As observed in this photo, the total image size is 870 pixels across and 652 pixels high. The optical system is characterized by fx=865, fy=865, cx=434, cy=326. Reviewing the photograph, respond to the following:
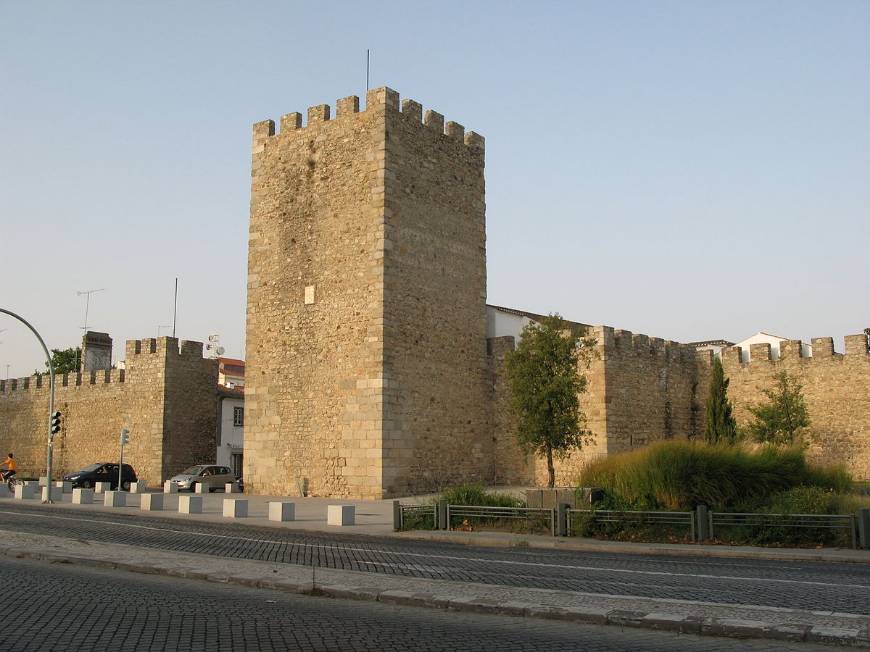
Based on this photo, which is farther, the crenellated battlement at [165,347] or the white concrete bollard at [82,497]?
the crenellated battlement at [165,347]

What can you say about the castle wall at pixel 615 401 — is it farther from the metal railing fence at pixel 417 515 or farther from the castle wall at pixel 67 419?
the castle wall at pixel 67 419

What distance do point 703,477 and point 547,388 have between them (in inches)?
307

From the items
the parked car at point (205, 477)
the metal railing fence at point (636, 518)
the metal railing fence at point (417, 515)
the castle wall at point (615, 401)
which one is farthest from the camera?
the parked car at point (205, 477)

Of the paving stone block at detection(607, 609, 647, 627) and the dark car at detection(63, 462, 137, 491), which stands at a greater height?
the dark car at detection(63, 462, 137, 491)

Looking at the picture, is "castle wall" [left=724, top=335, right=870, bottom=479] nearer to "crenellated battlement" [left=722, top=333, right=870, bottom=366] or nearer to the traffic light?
A: "crenellated battlement" [left=722, top=333, right=870, bottom=366]

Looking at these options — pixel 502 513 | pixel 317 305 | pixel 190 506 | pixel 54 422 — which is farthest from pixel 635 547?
pixel 54 422

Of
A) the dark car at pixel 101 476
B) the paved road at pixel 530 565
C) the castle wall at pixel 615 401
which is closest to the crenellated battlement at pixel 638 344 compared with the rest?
the castle wall at pixel 615 401

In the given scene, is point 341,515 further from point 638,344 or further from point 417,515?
point 638,344

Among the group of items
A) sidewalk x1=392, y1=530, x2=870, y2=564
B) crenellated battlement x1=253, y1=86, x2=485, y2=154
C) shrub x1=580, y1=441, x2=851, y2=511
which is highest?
crenellated battlement x1=253, y1=86, x2=485, y2=154

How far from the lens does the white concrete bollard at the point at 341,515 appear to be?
61.9ft

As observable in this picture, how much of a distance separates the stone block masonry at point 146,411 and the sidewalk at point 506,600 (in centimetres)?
2215

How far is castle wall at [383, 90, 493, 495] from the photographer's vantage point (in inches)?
993

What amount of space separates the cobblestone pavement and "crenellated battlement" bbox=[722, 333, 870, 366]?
23.9 m

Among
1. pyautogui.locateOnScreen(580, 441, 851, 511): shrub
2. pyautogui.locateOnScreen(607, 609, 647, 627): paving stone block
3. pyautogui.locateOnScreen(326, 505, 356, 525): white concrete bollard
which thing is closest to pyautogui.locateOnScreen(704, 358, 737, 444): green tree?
pyautogui.locateOnScreen(580, 441, 851, 511): shrub
